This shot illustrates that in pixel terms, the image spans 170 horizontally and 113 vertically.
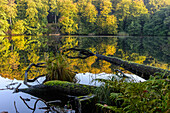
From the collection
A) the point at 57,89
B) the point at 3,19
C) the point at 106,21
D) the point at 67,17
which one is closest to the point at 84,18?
the point at 67,17

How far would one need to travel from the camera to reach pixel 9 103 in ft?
9.39

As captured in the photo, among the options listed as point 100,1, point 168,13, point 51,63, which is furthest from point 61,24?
point 51,63

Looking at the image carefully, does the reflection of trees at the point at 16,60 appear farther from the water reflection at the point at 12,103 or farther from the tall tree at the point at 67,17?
the tall tree at the point at 67,17

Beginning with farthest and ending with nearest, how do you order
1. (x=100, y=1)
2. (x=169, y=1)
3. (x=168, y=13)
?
(x=169, y=1)
(x=100, y=1)
(x=168, y=13)

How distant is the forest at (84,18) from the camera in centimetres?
4062

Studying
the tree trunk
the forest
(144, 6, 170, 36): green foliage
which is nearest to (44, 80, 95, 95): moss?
the tree trunk

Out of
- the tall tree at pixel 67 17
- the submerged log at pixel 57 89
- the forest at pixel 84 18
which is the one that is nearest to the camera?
the submerged log at pixel 57 89

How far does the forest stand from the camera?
40.6 metres

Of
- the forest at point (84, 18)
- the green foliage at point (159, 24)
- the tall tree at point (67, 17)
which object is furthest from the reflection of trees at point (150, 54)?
the tall tree at point (67, 17)

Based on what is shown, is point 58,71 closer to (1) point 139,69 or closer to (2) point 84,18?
(1) point 139,69

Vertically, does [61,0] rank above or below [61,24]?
above

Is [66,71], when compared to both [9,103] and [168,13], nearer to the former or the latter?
[9,103]

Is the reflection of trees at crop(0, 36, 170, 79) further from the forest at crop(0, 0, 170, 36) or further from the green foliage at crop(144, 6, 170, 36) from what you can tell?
the green foliage at crop(144, 6, 170, 36)

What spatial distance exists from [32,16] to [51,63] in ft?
143
